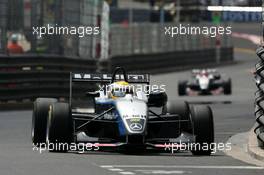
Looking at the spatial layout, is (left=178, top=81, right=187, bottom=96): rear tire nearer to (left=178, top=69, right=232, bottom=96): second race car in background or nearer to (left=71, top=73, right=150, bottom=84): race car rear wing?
(left=178, top=69, right=232, bottom=96): second race car in background

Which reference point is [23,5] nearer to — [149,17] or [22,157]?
[22,157]

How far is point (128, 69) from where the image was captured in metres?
42.4

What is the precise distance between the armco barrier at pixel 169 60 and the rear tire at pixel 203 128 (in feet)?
82.9

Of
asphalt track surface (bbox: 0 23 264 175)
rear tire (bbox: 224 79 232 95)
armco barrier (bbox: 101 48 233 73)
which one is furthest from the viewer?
armco barrier (bbox: 101 48 233 73)

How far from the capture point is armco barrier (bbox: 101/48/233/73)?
139 ft

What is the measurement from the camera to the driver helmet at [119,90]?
1425cm

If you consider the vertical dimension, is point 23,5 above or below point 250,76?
above

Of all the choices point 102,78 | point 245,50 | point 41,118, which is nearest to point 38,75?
point 102,78

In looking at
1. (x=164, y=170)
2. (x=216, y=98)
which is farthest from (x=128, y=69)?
(x=164, y=170)

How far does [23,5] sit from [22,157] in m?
13.6

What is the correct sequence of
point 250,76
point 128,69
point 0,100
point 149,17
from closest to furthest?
point 0,100
point 128,69
point 250,76
point 149,17

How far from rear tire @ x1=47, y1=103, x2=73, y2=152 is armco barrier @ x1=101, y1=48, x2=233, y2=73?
25.6m

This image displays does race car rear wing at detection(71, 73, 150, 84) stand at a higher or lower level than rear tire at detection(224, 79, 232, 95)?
higher

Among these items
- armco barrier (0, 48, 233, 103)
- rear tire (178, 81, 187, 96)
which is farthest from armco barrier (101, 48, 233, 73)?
armco barrier (0, 48, 233, 103)
